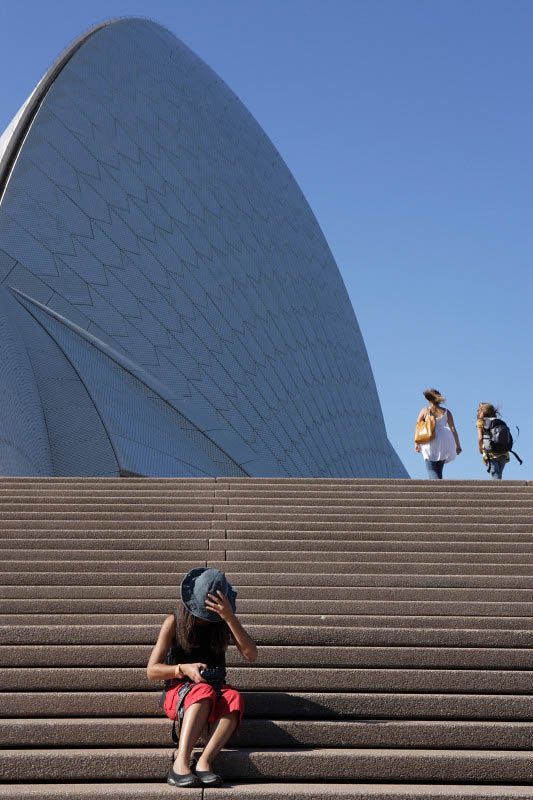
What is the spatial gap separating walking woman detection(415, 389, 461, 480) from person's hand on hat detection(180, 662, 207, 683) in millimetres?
4560

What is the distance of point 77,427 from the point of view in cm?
937

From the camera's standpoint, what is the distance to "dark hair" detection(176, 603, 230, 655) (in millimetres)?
2955

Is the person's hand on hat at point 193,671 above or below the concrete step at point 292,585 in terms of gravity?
below

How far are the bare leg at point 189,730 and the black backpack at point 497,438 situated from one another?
4.56 metres

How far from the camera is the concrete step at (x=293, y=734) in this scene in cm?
300

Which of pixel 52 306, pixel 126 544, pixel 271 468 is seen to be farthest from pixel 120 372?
pixel 126 544

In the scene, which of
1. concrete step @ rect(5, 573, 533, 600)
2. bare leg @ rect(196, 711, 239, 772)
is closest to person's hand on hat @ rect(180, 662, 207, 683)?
bare leg @ rect(196, 711, 239, 772)

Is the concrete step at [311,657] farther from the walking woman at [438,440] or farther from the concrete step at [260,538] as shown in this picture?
the walking woman at [438,440]

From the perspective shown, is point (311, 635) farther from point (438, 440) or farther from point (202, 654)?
point (438, 440)

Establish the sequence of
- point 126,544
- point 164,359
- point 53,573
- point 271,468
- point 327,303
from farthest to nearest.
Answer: point 327,303, point 271,468, point 164,359, point 126,544, point 53,573

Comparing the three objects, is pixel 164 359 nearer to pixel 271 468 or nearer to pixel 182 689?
pixel 271 468

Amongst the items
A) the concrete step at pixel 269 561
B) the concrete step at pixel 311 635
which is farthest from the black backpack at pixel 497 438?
the concrete step at pixel 311 635

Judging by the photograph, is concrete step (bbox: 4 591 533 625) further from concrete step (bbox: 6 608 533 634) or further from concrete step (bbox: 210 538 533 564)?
concrete step (bbox: 210 538 533 564)

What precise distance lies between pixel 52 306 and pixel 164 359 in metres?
2.04
